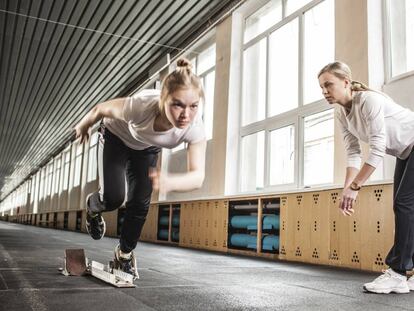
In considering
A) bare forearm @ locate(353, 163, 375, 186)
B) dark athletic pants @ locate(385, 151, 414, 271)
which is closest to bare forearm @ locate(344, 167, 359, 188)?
bare forearm @ locate(353, 163, 375, 186)

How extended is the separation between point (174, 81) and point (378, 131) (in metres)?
1.11

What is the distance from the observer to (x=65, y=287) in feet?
7.59

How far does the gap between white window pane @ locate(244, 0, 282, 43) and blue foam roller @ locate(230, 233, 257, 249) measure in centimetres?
347

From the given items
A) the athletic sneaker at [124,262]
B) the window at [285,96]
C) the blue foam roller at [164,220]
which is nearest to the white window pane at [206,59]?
the window at [285,96]

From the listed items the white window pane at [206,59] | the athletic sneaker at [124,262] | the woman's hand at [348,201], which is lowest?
the athletic sneaker at [124,262]

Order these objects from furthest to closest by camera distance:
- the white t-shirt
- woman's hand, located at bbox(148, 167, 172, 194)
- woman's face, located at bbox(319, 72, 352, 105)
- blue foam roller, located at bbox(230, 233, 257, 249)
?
blue foam roller, located at bbox(230, 233, 257, 249), woman's face, located at bbox(319, 72, 352, 105), the white t-shirt, woman's hand, located at bbox(148, 167, 172, 194)

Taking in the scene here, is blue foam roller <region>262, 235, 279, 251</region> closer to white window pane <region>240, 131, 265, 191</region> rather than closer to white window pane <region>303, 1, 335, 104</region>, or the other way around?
white window pane <region>240, 131, 265, 191</region>

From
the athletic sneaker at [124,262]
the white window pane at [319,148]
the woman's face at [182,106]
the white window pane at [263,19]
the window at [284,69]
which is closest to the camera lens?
the woman's face at [182,106]

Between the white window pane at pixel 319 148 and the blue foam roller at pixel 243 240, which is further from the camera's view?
the blue foam roller at pixel 243 240

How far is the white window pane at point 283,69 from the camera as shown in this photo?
6.28 meters

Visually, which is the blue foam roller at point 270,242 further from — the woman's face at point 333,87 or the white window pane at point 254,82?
the woman's face at point 333,87

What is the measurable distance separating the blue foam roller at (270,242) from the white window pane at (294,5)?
11.1 feet

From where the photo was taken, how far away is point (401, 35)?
4.55m

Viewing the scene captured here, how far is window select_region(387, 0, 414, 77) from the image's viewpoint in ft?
14.6
